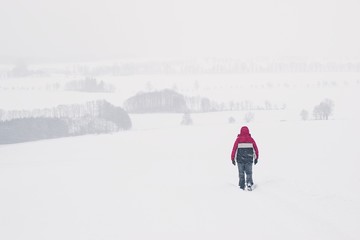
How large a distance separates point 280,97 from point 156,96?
165 ft

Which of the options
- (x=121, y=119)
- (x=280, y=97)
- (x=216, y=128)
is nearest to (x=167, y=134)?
(x=216, y=128)

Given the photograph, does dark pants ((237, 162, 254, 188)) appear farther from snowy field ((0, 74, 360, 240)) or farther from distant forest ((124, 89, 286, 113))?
distant forest ((124, 89, 286, 113))

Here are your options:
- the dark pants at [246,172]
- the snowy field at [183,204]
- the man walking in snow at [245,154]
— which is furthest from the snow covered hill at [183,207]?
the man walking in snow at [245,154]

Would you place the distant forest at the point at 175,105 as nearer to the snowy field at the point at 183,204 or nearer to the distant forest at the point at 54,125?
the distant forest at the point at 54,125

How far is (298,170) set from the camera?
14.5 metres

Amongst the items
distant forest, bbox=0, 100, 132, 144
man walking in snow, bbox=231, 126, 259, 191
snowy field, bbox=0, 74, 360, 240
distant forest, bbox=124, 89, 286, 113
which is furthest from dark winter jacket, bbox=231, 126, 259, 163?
distant forest, bbox=124, 89, 286, 113

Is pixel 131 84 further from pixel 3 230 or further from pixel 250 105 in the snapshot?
pixel 3 230

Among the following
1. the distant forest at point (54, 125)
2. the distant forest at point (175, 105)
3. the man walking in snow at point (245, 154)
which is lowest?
the distant forest at point (54, 125)

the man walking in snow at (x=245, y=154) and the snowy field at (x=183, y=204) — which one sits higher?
the man walking in snow at (x=245, y=154)

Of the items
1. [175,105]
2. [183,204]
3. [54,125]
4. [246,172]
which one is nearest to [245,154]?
[246,172]

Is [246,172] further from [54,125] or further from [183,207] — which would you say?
[54,125]

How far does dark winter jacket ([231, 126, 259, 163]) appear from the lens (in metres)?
10.9

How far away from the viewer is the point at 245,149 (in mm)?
10992

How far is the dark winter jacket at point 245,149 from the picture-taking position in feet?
35.8
